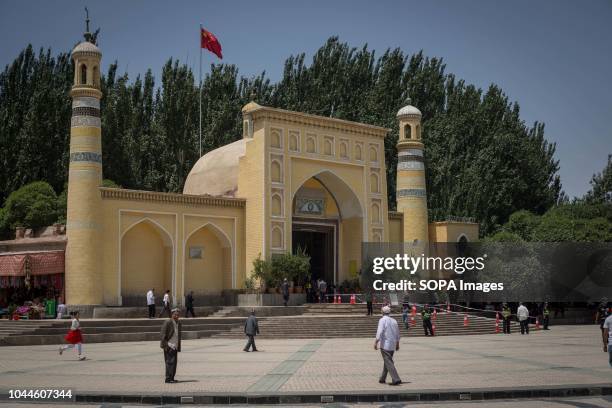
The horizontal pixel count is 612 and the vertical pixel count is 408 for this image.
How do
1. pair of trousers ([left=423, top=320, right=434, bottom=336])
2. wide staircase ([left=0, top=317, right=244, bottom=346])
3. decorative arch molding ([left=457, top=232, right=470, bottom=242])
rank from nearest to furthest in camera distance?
wide staircase ([left=0, top=317, right=244, bottom=346]) < pair of trousers ([left=423, top=320, right=434, bottom=336]) < decorative arch molding ([left=457, top=232, right=470, bottom=242])

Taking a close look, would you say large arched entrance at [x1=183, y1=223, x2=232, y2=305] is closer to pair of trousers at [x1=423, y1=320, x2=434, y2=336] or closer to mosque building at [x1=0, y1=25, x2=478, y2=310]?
mosque building at [x1=0, y1=25, x2=478, y2=310]

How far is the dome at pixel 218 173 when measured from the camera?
3359cm

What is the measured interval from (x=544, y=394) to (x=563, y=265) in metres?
26.4

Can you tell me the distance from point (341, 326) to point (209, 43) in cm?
1635

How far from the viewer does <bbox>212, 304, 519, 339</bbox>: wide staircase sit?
25.0 metres

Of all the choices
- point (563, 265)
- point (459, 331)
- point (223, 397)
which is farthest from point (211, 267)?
point (223, 397)

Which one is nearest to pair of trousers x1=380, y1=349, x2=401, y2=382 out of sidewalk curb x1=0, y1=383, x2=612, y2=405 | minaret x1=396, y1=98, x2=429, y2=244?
sidewalk curb x1=0, y1=383, x2=612, y2=405

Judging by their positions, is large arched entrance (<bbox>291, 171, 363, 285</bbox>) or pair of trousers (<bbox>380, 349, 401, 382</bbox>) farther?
large arched entrance (<bbox>291, 171, 363, 285</bbox>)

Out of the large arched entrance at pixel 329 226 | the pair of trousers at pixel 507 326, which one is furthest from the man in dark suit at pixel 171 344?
the large arched entrance at pixel 329 226

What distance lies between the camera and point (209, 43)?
1427 inches

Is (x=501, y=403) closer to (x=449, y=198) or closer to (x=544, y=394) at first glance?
(x=544, y=394)

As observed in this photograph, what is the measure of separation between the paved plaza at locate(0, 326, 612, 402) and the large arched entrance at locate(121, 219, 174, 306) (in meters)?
8.00

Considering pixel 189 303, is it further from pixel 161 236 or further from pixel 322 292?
pixel 322 292

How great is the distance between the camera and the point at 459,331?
2692 cm
